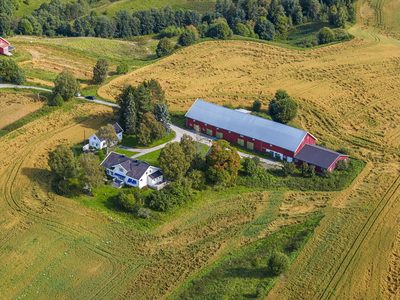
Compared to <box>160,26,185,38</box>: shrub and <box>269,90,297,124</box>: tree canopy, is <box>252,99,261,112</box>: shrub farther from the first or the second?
<box>160,26,185,38</box>: shrub

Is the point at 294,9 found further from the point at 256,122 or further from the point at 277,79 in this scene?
the point at 256,122

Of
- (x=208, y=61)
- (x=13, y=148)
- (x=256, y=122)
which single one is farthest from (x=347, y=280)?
(x=208, y=61)

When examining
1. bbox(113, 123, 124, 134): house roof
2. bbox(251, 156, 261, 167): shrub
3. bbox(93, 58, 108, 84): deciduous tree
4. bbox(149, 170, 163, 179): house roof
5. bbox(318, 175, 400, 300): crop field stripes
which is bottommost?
bbox(318, 175, 400, 300): crop field stripes

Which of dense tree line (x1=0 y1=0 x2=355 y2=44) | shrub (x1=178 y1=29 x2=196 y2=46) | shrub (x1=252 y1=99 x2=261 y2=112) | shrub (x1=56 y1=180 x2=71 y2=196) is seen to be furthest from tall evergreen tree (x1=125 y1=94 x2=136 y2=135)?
dense tree line (x1=0 y1=0 x2=355 y2=44)

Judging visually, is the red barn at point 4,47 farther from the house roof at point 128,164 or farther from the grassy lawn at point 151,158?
the grassy lawn at point 151,158

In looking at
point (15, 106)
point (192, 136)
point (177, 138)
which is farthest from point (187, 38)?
point (15, 106)

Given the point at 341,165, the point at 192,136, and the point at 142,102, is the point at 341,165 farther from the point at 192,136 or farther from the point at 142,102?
the point at 142,102

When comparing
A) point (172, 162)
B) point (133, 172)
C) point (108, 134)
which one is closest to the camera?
point (172, 162)
